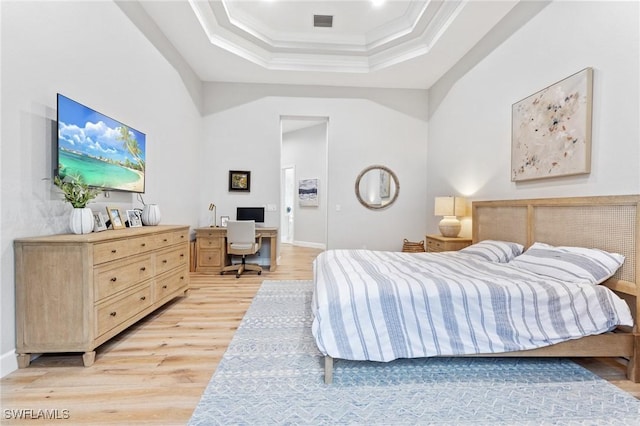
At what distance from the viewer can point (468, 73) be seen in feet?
13.2

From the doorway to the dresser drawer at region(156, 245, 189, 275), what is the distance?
4.35 meters

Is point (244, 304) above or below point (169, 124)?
below

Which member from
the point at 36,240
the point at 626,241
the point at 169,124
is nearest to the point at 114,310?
the point at 36,240

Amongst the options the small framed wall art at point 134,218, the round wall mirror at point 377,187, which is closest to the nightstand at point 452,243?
the round wall mirror at point 377,187

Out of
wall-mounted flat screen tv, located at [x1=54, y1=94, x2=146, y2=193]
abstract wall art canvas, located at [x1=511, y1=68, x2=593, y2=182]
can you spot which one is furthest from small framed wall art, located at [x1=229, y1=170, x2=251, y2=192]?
abstract wall art canvas, located at [x1=511, y1=68, x2=593, y2=182]

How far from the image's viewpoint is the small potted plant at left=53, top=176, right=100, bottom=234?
208 cm

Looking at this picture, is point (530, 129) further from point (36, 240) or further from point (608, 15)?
point (36, 240)

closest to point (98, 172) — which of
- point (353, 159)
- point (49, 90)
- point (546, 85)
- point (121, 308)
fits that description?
point (49, 90)

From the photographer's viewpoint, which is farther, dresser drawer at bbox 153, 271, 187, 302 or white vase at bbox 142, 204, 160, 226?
white vase at bbox 142, 204, 160, 226

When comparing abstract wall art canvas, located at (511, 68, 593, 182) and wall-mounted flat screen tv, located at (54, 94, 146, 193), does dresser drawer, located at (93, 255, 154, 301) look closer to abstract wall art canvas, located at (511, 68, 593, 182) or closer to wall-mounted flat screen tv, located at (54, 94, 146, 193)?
wall-mounted flat screen tv, located at (54, 94, 146, 193)

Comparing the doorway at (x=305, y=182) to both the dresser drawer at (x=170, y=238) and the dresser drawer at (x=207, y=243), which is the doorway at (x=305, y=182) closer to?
the dresser drawer at (x=207, y=243)

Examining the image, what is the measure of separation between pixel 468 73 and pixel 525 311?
3.50 m

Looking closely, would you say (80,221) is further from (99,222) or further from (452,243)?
(452,243)

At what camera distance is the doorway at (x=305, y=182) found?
754 cm
